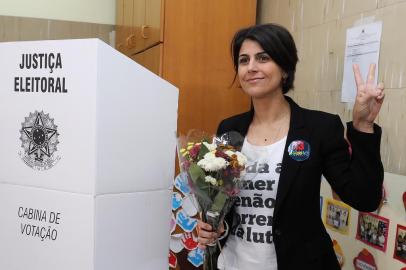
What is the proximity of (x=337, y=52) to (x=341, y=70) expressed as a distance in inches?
3.3

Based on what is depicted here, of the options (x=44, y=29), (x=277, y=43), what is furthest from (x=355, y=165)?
(x=44, y=29)

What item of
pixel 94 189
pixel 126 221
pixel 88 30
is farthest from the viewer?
pixel 88 30

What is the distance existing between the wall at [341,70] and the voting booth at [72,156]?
84 centimetres

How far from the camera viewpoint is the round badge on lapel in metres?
1.24

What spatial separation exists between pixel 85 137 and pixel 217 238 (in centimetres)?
53

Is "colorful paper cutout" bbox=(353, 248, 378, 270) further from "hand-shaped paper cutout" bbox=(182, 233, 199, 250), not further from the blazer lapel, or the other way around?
"hand-shaped paper cutout" bbox=(182, 233, 199, 250)

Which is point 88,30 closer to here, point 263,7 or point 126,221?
point 263,7

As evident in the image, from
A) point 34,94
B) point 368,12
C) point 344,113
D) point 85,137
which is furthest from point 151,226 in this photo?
point 368,12

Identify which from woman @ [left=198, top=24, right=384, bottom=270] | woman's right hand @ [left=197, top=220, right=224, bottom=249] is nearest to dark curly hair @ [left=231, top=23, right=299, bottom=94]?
woman @ [left=198, top=24, right=384, bottom=270]

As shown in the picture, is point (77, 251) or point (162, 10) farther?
point (162, 10)

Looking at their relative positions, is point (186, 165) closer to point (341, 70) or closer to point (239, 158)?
point (239, 158)

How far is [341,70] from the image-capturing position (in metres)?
1.63

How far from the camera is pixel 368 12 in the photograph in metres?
1.50

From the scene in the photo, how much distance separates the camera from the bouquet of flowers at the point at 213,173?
1.15m
